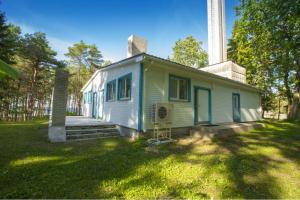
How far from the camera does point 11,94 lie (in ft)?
50.9

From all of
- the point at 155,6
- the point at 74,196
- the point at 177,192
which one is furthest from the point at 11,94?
the point at 177,192

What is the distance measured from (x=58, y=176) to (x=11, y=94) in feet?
54.6

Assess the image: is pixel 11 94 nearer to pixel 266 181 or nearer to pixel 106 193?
pixel 106 193

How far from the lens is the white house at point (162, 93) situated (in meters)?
6.57

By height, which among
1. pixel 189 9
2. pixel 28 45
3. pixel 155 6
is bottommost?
pixel 28 45

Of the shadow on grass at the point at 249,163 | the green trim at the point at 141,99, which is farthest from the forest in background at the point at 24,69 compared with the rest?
the shadow on grass at the point at 249,163

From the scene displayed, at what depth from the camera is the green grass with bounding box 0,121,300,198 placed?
276 centimetres

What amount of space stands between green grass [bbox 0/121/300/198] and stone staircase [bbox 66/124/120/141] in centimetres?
108

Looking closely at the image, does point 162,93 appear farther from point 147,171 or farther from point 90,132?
point 147,171

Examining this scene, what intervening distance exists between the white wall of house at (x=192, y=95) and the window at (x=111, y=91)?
298 cm

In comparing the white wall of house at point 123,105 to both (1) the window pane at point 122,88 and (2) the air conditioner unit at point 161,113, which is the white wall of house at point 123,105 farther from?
(2) the air conditioner unit at point 161,113

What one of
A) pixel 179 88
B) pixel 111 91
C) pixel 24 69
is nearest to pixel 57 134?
pixel 111 91

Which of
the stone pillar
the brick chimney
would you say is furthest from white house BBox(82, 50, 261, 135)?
the stone pillar

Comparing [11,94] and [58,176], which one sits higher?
[11,94]
